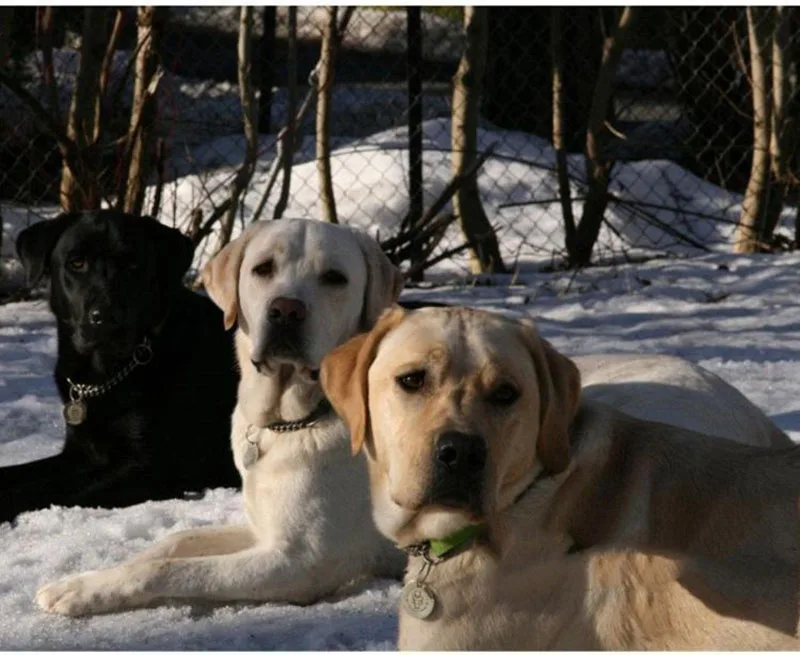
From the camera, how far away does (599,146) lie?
9.20 meters

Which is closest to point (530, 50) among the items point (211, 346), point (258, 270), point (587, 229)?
point (587, 229)

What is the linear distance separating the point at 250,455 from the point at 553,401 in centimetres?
145

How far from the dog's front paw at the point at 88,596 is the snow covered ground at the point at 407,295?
31mm

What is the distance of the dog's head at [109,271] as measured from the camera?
5.36m

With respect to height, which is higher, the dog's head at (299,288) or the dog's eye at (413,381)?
the dog's eye at (413,381)

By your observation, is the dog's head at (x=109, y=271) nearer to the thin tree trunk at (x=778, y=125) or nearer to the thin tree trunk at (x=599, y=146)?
the thin tree trunk at (x=599, y=146)

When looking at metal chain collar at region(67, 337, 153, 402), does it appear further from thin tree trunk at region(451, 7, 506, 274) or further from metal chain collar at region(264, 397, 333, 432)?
thin tree trunk at region(451, 7, 506, 274)

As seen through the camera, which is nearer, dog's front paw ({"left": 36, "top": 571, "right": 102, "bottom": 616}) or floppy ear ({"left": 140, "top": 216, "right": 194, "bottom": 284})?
dog's front paw ({"left": 36, "top": 571, "right": 102, "bottom": 616})

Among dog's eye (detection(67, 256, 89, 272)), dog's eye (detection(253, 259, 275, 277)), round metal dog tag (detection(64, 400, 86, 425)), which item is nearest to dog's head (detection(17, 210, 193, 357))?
dog's eye (detection(67, 256, 89, 272))

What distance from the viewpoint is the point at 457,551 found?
11.1ft

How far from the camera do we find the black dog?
538 cm

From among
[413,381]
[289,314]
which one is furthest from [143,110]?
[413,381]

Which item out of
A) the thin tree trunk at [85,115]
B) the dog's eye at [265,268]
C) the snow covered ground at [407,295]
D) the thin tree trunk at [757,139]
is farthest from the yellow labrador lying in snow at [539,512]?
the thin tree trunk at [757,139]

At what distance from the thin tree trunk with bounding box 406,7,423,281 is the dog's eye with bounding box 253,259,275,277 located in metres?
4.56
